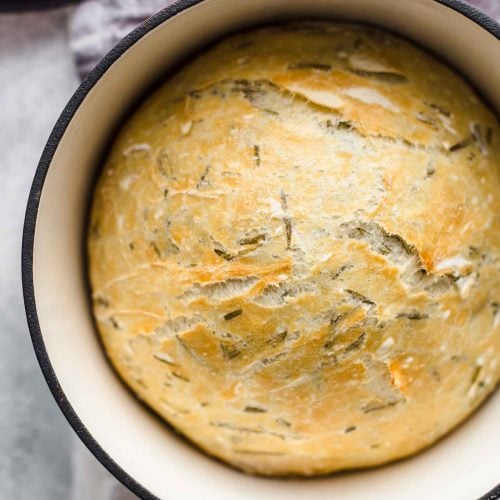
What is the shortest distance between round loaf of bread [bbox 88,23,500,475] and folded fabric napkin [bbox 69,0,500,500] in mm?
232

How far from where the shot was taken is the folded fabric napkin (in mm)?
1146

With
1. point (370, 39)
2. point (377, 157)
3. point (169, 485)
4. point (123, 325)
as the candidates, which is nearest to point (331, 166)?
point (377, 157)

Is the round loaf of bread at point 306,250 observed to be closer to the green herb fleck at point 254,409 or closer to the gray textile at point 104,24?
the green herb fleck at point 254,409

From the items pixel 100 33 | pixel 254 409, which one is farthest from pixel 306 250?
pixel 100 33

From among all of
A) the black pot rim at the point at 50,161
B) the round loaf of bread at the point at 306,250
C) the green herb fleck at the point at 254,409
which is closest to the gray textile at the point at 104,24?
the round loaf of bread at the point at 306,250

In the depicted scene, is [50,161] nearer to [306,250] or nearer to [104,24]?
[306,250]

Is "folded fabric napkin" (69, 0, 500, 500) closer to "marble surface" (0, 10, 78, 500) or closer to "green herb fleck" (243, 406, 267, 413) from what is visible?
"marble surface" (0, 10, 78, 500)

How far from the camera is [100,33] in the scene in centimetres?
115

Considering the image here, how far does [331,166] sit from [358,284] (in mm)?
139

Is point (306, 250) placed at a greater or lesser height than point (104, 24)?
lesser

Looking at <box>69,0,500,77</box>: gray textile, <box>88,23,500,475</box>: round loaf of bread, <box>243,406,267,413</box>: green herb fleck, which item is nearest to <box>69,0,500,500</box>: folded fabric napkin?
<box>69,0,500,77</box>: gray textile

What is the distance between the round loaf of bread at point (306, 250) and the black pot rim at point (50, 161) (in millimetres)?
136

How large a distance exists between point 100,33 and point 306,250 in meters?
0.55

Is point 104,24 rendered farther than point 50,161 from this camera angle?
Yes
